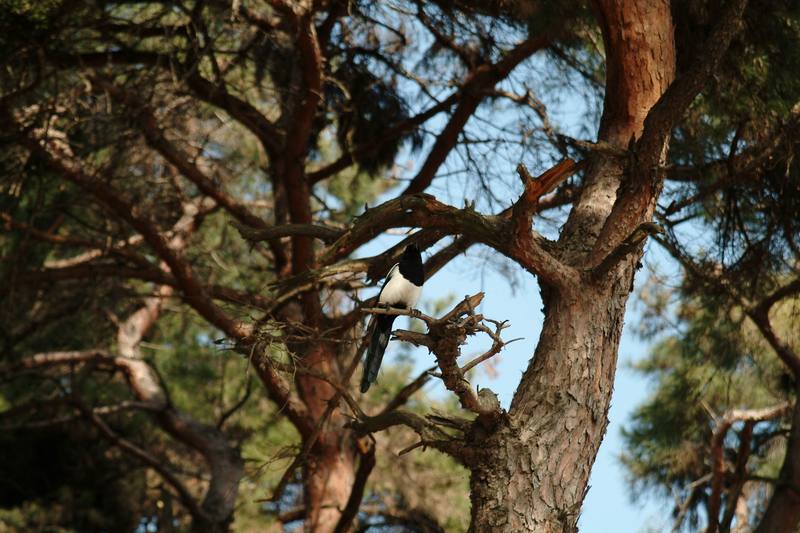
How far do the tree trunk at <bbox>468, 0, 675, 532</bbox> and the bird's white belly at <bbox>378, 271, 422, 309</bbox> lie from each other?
2.53ft

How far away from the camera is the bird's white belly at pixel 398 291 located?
4.44 meters

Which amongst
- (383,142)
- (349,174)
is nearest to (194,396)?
(349,174)

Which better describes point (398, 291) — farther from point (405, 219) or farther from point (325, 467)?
point (325, 467)

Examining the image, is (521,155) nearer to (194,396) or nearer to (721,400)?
(721,400)

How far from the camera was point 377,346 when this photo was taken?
4086 millimetres

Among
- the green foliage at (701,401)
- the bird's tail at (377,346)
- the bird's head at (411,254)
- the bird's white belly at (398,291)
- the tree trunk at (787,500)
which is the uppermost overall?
the green foliage at (701,401)

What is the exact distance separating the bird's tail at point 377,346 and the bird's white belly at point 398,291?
283mm

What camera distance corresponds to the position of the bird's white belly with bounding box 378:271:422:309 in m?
4.44

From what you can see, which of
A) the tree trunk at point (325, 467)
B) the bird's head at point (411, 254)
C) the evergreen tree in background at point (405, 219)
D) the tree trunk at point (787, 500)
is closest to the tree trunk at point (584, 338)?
the evergreen tree in background at point (405, 219)

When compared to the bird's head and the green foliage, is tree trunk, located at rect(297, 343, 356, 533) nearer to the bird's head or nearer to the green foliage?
the bird's head

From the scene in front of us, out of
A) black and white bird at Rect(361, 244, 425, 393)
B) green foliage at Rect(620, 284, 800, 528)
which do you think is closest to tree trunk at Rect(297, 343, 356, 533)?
black and white bird at Rect(361, 244, 425, 393)

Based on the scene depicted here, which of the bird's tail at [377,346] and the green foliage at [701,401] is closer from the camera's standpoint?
the bird's tail at [377,346]

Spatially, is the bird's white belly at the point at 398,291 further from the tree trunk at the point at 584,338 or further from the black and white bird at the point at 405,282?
the tree trunk at the point at 584,338

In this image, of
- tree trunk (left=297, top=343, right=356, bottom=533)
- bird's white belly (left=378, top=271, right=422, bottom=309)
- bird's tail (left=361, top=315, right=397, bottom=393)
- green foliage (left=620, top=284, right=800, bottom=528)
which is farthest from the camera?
green foliage (left=620, top=284, right=800, bottom=528)
